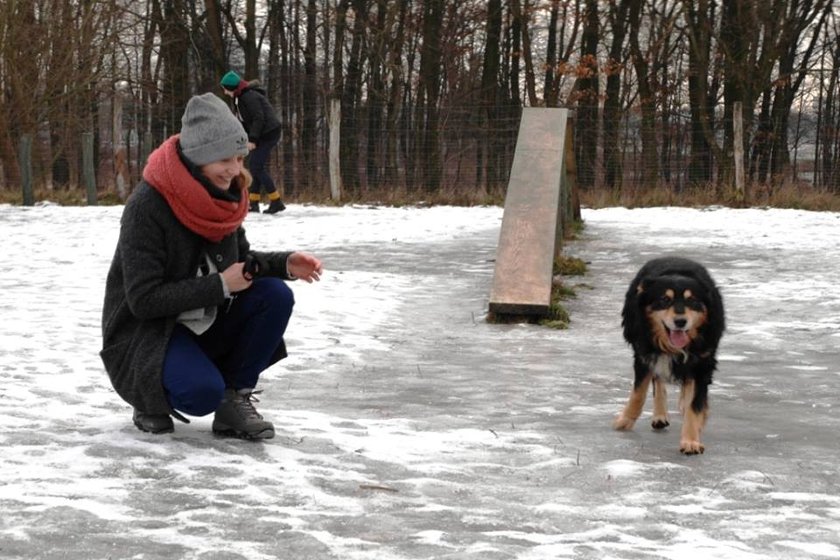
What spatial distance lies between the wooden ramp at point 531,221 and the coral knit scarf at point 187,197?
410 cm

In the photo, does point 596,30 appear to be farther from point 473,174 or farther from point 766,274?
point 766,274

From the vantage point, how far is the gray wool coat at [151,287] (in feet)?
14.3

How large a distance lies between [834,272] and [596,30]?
789 inches

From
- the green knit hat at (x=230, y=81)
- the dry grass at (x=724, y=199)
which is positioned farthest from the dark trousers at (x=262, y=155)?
the dry grass at (x=724, y=199)

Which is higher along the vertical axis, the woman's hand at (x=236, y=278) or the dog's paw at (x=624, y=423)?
the woman's hand at (x=236, y=278)

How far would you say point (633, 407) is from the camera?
17.0 feet

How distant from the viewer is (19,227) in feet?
49.2

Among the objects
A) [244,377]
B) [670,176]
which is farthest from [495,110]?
[244,377]

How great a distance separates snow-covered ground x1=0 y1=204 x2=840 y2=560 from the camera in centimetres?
364

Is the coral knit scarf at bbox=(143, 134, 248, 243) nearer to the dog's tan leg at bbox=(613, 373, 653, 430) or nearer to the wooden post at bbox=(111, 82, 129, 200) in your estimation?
the dog's tan leg at bbox=(613, 373, 653, 430)

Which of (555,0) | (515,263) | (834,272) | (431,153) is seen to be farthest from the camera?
(555,0)

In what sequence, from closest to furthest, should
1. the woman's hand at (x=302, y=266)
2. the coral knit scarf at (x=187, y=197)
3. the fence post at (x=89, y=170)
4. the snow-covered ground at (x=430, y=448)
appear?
the snow-covered ground at (x=430, y=448), the coral knit scarf at (x=187, y=197), the woman's hand at (x=302, y=266), the fence post at (x=89, y=170)

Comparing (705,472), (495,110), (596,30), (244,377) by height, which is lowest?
(705,472)

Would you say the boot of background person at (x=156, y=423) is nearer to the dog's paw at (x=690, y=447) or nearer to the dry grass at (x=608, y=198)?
the dog's paw at (x=690, y=447)
